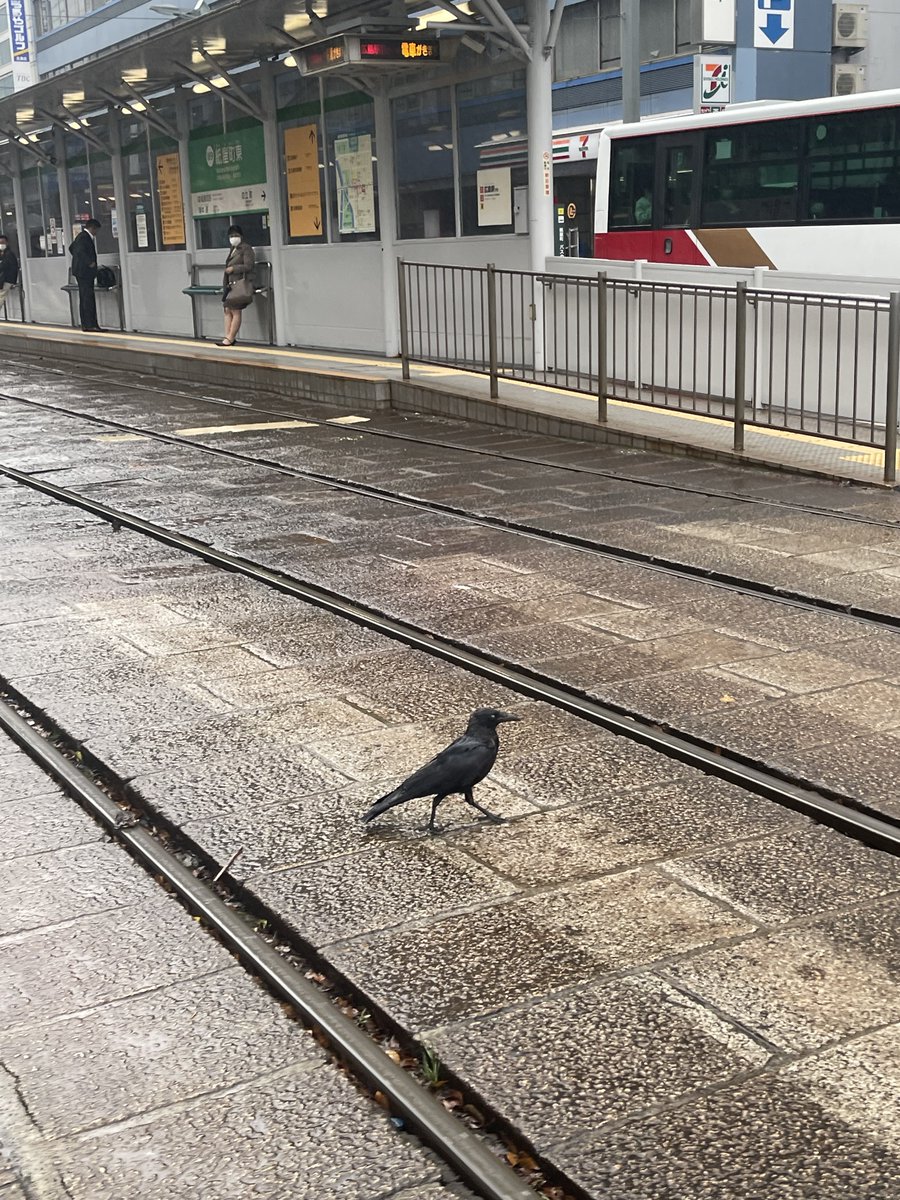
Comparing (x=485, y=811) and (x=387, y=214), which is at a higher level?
(x=387, y=214)

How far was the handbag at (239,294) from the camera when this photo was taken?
20.4m

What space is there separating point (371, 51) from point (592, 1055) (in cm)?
1424

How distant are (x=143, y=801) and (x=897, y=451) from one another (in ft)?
24.9

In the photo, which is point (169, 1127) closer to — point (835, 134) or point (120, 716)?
point (120, 716)

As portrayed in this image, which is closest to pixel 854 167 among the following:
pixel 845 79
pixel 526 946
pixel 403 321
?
pixel 403 321

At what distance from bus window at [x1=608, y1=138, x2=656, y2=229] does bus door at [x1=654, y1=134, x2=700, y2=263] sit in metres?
0.23

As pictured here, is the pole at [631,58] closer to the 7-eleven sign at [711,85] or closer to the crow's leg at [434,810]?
the 7-eleven sign at [711,85]

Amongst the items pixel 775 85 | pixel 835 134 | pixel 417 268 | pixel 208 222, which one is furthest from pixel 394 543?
pixel 775 85

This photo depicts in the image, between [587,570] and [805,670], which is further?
[587,570]

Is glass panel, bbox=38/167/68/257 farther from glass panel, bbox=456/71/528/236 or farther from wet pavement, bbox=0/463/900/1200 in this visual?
wet pavement, bbox=0/463/900/1200

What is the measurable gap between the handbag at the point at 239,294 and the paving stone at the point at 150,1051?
17.9 m

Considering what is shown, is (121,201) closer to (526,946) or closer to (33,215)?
(33,215)

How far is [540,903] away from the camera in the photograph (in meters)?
3.74

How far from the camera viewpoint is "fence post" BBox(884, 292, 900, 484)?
9797 millimetres
